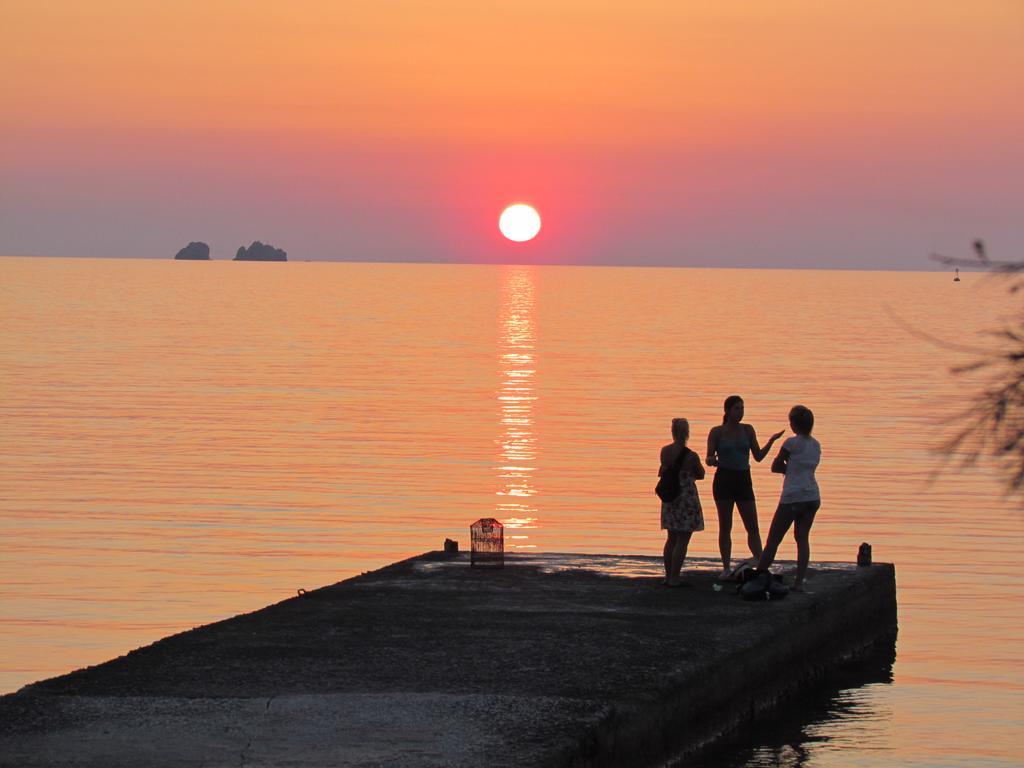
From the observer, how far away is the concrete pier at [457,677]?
1029 centimetres

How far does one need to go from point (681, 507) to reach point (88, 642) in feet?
24.0

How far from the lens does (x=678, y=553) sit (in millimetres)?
16203

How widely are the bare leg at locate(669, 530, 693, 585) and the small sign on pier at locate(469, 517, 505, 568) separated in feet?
7.55

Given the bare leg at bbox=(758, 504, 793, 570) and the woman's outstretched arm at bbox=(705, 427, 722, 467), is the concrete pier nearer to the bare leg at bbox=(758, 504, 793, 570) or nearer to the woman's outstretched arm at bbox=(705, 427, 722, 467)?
the bare leg at bbox=(758, 504, 793, 570)

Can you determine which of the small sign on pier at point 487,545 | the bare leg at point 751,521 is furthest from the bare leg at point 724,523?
the small sign on pier at point 487,545

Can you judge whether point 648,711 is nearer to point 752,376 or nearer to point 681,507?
point 681,507

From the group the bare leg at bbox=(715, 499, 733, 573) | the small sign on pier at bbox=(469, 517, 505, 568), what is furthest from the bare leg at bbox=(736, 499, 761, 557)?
the small sign on pier at bbox=(469, 517, 505, 568)

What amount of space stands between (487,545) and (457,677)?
612 centimetres

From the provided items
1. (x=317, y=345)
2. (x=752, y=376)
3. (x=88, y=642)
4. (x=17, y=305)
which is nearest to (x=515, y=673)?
(x=88, y=642)

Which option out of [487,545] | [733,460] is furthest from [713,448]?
[487,545]

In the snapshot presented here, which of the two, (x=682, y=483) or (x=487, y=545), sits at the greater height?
(x=682, y=483)

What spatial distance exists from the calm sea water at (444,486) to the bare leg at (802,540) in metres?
1.27

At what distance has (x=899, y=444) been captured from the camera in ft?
132

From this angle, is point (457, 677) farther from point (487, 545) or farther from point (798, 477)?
point (487, 545)
